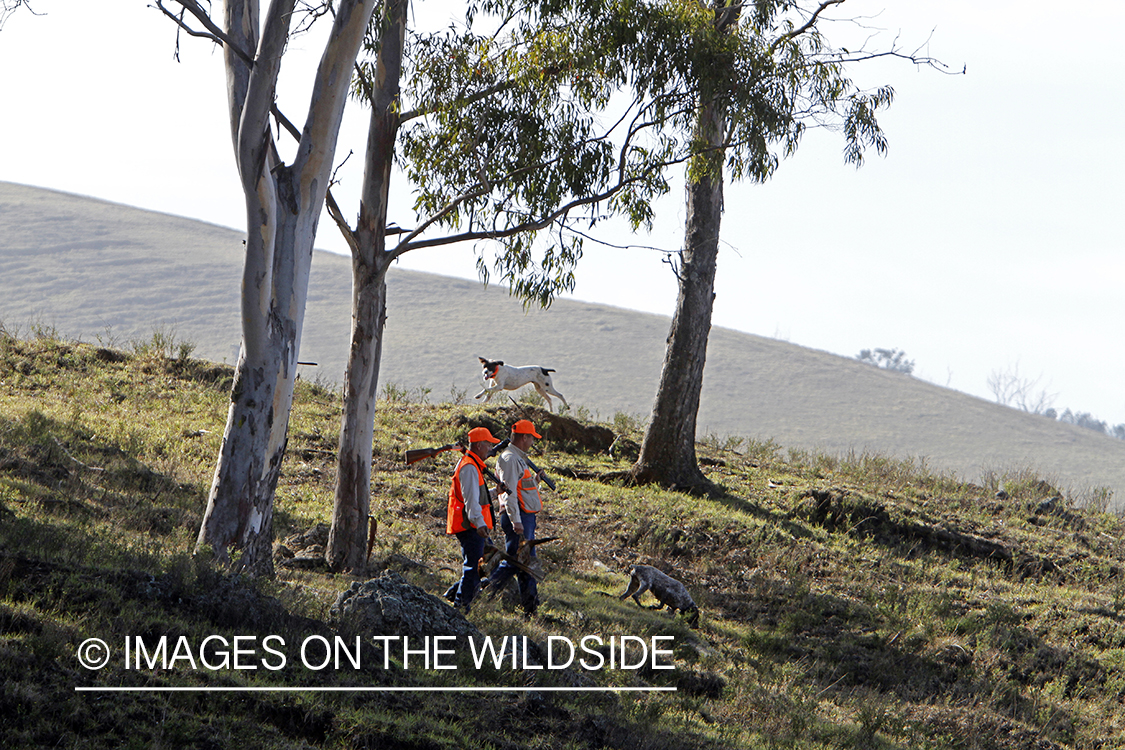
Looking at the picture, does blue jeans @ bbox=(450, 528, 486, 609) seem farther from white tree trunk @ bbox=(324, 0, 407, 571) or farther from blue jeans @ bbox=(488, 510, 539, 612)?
white tree trunk @ bbox=(324, 0, 407, 571)

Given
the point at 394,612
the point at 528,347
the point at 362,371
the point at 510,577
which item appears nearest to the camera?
the point at 394,612

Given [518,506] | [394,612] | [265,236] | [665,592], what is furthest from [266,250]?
[665,592]

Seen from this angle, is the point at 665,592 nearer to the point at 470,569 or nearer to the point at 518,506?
the point at 518,506

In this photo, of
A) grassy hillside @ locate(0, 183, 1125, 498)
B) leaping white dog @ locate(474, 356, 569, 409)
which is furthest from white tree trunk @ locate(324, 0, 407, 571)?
grassy hillside @ locate(0, 183, 1125, 498)

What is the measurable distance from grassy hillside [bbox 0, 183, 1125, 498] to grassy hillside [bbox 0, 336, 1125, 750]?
24.8 meters

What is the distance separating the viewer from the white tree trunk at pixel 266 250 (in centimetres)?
807

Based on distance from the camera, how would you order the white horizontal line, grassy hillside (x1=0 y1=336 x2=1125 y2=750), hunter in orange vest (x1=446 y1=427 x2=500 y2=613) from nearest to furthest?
the white horizontal line → grassy hillside (x1=0 y1=336 x2=1125 y2=750) → hunter in orange vest (x1=446 y1=427 x2=500 y2=613)

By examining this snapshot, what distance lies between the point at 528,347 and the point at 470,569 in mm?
47539

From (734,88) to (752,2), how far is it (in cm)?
281

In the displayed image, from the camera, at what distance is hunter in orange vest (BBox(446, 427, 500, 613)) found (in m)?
7.92

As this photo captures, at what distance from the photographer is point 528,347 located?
182 feet

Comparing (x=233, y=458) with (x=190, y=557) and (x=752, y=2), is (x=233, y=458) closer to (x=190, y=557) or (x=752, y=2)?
(x=190, y=557)

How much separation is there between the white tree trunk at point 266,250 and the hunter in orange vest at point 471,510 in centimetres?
165

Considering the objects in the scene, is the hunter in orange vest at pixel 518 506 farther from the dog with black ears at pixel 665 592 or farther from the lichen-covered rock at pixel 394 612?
the lichen-covered rock at pixel 394 612
